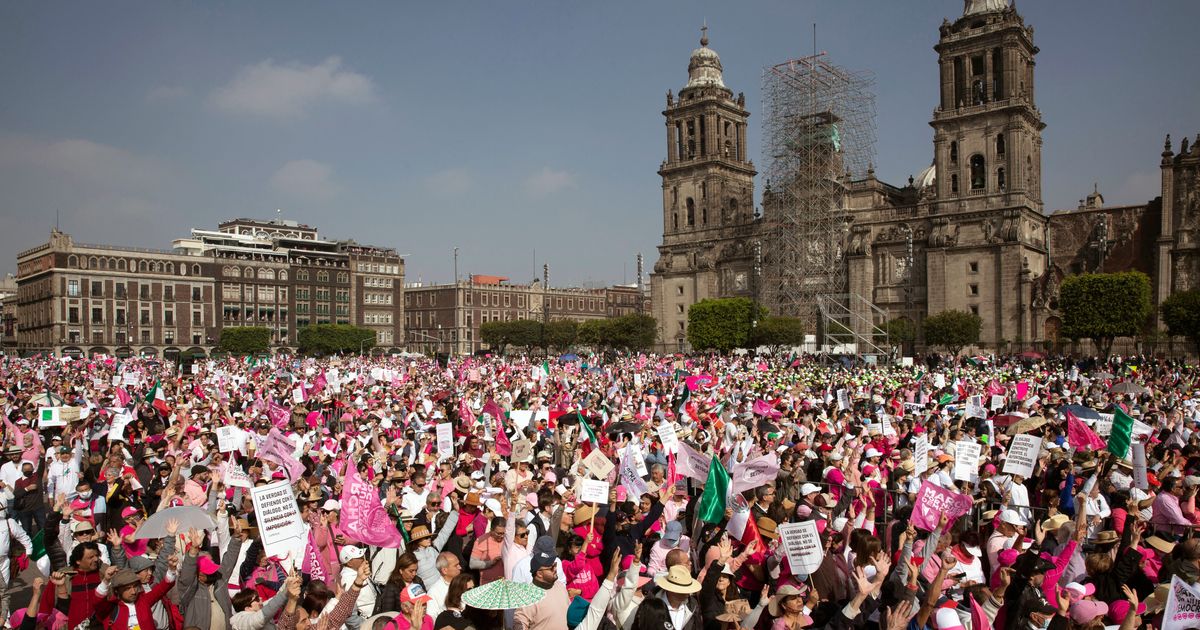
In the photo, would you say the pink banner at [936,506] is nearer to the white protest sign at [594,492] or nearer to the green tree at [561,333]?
the white protest sign at [594,492]

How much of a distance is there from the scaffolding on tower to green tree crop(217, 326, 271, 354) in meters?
59.4

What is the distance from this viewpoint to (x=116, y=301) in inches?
3952

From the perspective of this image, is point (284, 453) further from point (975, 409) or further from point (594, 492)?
point (975, 409)

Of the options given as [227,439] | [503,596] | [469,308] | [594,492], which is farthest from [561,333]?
[503,596]

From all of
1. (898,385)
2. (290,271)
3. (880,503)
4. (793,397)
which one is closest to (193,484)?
(880,503)

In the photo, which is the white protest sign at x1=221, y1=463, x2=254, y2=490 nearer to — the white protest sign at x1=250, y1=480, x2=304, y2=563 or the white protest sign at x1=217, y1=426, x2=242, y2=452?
the white protest sign at x1=217, y1=426, x2=242, y2=452

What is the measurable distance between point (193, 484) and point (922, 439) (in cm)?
927

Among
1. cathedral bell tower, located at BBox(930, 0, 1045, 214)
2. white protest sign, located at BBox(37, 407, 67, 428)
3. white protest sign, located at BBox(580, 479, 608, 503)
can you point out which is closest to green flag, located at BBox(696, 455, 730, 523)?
white protest sign, located at BBox(580, 479, 608, 503)

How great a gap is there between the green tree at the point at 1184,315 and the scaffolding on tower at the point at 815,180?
69.7ft

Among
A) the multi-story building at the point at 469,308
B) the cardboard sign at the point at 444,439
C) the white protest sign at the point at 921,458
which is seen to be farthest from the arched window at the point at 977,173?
the cardboard sign at the point at 444,439

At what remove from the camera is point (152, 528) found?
7.40 metres

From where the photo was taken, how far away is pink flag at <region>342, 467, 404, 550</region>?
8047mm

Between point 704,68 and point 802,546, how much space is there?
8805cm

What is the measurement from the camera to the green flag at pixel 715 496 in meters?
8.66
